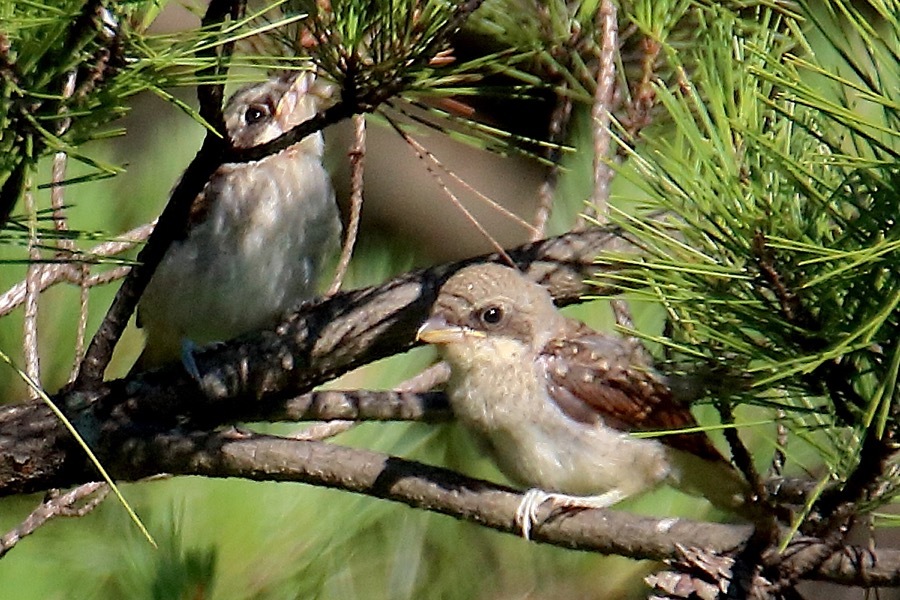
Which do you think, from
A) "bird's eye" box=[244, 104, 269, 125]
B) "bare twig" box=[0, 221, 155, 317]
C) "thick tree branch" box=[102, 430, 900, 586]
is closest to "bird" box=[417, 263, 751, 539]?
"thick tree branch" box=[102, 430, 900, 586]

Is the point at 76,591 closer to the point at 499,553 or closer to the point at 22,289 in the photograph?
the point at 22,289

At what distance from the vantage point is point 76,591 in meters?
2.37

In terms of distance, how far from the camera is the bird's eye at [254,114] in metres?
3.03

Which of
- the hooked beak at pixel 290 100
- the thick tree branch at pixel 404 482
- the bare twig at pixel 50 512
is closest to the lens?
the thick tree branch at pixel 404 482

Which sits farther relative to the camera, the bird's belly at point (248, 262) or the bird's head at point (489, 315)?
the bird's belly at point (248, 262)

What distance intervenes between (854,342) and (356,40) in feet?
2.32

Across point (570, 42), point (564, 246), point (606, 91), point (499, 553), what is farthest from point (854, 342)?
point (499, 553)

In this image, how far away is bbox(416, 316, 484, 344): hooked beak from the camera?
88.6 inches

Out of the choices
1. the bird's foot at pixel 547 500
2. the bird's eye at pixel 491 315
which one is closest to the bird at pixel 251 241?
the bird's eye at pixel 491 315

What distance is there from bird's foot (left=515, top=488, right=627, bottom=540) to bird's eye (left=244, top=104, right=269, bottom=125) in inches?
48.5

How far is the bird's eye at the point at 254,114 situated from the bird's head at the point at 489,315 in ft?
2.90

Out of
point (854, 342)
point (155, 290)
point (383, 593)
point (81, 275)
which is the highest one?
point (854, 342)

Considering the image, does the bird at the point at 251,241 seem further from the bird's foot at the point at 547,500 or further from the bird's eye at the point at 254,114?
the bird's foot at the point at 547,500

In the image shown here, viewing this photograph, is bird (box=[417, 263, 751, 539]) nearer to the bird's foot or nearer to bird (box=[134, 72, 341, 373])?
the bird's foot
